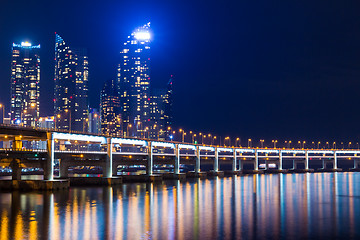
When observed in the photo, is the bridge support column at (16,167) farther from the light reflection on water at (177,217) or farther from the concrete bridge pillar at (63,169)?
the concrete bridge pillar at (63,169)

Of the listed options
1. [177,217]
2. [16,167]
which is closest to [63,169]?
[16,167]

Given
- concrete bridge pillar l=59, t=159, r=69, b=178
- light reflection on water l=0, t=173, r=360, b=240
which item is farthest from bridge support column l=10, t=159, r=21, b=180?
concrete bridge pillar l=59, t=159, r=69, b=178

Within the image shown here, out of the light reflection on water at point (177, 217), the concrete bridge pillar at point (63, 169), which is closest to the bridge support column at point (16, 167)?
the light reflection on water at point (177, 217)

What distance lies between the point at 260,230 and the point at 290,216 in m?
11.2

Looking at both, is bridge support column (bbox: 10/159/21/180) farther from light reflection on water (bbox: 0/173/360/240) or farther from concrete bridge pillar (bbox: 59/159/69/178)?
concrete bridge pillar (bbox: 59/159/69/178)

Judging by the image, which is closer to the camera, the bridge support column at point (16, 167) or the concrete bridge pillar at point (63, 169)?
the bridge support column at point (16, 167)

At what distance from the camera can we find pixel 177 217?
52188 mm

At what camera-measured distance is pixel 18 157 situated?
9000 cm

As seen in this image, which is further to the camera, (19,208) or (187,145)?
(187,145)

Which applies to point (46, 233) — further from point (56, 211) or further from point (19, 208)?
point (19, 208)

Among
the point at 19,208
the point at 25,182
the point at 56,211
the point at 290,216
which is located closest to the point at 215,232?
the point at 290,216

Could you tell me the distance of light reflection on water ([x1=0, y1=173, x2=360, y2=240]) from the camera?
4150cm

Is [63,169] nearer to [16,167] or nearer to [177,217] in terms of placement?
[16,167]

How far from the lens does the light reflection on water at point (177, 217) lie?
41.5 metres
